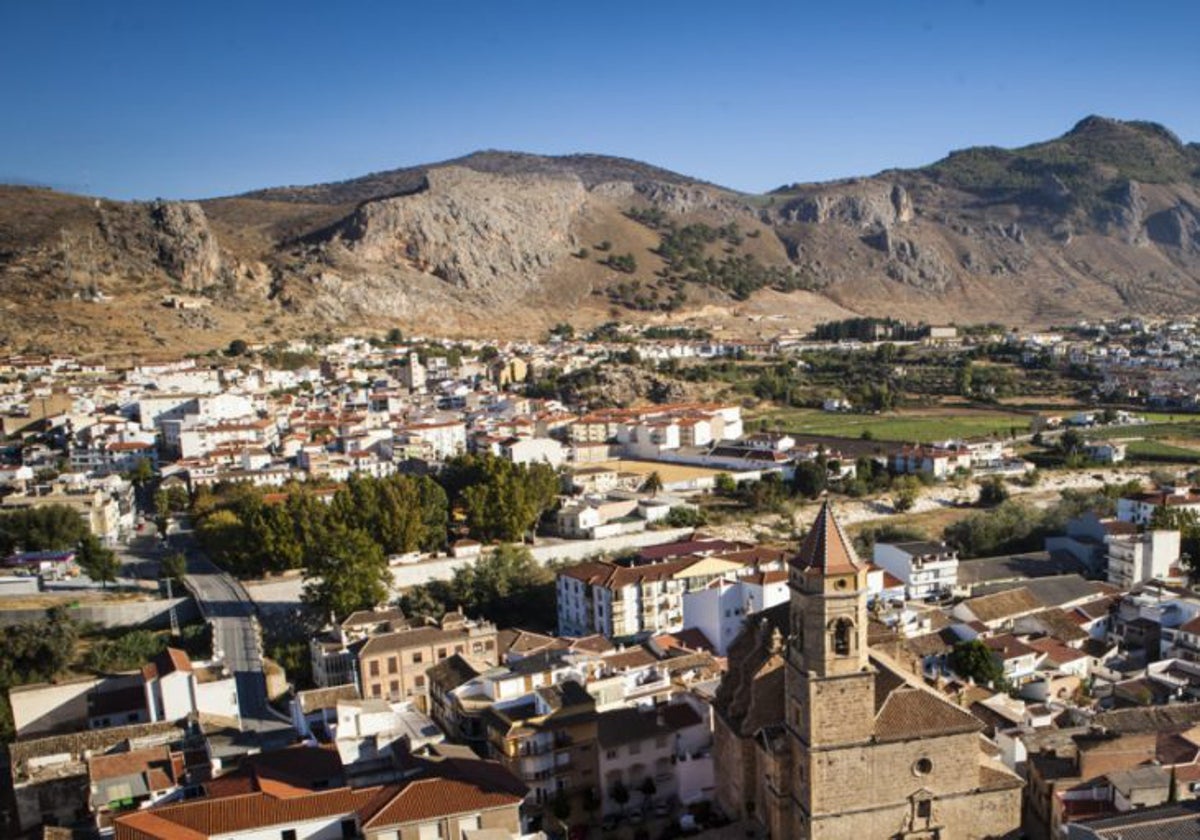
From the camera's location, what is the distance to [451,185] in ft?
441

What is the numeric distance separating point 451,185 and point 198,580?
10505 centimetres

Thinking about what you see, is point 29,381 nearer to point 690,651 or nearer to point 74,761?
point 74,761

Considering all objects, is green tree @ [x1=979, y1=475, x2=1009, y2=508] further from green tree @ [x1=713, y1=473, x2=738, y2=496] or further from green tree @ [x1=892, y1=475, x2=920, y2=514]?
green tree @ [x1=713, y1=473, x2=738, y2=496]

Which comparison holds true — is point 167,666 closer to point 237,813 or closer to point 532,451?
point 237,813

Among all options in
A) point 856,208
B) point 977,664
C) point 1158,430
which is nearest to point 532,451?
point 977,664

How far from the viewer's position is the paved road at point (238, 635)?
26.2 m

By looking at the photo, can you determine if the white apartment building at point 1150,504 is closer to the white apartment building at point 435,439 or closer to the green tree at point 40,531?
the white apartment building at point 435,439

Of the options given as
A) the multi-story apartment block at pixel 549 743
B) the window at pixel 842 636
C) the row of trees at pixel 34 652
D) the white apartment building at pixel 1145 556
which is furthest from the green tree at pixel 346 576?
the white apartment building at pixel 1145 556

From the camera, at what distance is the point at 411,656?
2731 centimetres

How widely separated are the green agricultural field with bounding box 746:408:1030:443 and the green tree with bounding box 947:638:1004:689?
39.1 m

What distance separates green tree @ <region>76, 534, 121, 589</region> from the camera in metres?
34.8

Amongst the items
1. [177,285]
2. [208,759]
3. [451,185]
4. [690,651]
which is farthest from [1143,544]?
[451,185]

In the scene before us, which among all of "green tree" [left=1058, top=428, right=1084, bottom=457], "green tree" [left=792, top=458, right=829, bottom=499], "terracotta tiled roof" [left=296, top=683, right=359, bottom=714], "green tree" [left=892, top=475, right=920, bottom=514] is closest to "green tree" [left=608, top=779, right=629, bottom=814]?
"terracotta tiled roof" [left=296, top=683, right=359, bottom=714]

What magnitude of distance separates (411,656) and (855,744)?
47.2 feet
